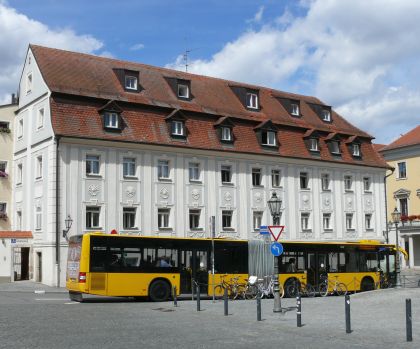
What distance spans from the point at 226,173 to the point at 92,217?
10.4 metres

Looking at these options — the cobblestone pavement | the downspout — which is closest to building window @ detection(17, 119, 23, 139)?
the downspout

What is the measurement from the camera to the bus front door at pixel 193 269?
94.4 ft

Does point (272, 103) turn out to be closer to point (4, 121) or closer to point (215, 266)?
point (4, 121)

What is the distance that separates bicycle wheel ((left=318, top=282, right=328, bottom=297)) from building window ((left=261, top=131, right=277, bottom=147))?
16.6 metres

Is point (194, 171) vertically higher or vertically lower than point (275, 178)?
higher

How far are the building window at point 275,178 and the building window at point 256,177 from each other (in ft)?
3.80

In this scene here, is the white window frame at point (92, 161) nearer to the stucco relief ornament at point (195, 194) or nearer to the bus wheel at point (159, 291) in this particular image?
the stucco relief ornament at point (195, 194)

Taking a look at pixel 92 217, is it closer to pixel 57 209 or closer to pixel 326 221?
pixel 57 209

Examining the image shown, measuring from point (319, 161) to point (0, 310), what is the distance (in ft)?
105

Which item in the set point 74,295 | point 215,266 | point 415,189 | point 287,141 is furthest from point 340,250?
point 415,189

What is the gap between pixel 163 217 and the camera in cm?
4191

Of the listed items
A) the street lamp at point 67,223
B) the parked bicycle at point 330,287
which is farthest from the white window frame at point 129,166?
the parked bicycle at point 330,287

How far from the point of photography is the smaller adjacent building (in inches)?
2621

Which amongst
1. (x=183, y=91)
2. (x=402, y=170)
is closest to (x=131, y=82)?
(x=183, y=91)
